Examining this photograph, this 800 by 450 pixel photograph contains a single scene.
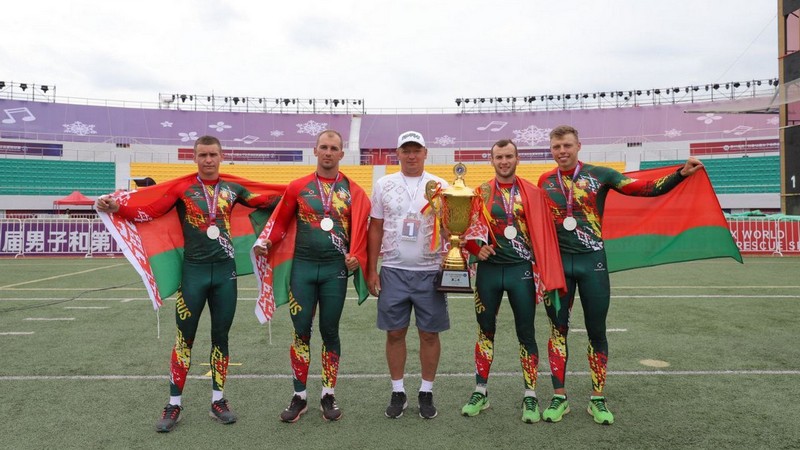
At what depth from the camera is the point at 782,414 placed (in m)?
3.54

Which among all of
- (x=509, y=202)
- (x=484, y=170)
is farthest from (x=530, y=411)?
(x=484, y=170)

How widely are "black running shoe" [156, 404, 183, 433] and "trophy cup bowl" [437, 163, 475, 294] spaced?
196 cm

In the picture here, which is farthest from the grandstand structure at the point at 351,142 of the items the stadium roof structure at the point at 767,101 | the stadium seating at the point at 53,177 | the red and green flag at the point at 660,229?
the red and green flag at the point at 660,229

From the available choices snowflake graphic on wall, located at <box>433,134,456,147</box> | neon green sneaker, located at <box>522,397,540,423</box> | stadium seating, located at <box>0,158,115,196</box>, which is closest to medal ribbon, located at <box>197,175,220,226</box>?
neon green sneaker, located at <box>522,397,540,423</box>

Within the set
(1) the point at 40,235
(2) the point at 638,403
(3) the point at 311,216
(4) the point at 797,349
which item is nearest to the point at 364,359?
→ (3) the point at 311,216

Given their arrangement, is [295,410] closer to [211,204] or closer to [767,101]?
[211,204]

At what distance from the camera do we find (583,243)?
11.9 feet

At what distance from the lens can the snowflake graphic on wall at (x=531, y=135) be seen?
Result: 121 ft

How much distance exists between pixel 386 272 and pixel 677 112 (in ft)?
124

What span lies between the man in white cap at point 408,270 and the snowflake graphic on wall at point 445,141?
113 ft

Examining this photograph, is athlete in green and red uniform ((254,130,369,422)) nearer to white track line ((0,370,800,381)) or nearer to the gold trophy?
the gold trophy

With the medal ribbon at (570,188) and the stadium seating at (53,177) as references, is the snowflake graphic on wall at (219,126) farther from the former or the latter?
the medal ribbon at (570,188)

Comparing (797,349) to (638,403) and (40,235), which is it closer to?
(638,403)

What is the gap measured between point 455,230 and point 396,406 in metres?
1.29
